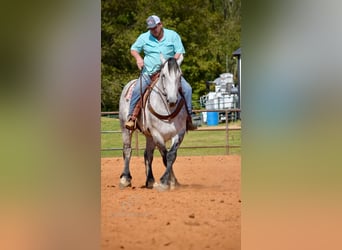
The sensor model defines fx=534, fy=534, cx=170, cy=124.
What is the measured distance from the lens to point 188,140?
3434mm

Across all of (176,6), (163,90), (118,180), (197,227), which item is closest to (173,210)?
(197,227)

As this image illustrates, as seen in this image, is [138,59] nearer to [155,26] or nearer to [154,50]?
[154,50]

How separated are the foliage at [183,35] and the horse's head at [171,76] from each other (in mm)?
52

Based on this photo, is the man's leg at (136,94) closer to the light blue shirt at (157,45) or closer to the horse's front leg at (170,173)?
the light blue shirt at (157,45)

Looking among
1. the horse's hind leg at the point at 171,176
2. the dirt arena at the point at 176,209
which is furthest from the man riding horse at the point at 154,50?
the dirt arena at the point at 176,209

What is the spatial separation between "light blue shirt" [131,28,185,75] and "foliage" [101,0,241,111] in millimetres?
37

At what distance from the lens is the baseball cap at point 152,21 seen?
3.33m

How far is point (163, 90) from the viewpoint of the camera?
3.41 meters

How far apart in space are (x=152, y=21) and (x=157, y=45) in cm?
15

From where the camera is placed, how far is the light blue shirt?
132 inches

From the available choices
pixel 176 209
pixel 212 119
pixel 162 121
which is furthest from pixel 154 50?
pixel 176 209
